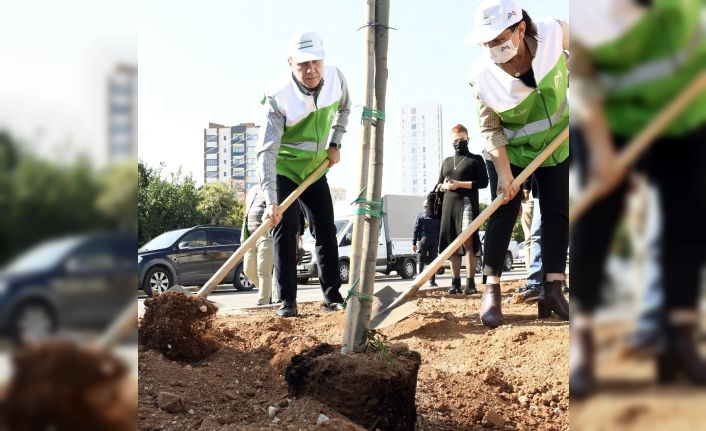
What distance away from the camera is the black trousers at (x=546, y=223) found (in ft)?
12.3

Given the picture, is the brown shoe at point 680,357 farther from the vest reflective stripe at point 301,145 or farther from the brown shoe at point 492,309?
the vest reflective stripe at point 301,145

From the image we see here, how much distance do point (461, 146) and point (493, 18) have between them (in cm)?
317

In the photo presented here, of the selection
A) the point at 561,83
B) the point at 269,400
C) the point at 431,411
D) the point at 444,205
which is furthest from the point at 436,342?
the point at 444,205

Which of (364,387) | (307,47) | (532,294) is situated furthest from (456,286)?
(364,387)

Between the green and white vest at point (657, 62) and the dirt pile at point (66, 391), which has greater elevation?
the green and white vest at point (657, 62)

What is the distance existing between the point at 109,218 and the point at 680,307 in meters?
0.51

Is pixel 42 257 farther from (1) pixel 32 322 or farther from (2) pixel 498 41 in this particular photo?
(2) pixel 498 41

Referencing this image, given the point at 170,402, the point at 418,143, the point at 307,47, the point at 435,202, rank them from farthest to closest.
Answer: the point at 418,143 < the point at 435,202 < the point at 307,47 < the point at 170,402

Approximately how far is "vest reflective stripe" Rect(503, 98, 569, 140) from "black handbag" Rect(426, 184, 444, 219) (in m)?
2.67

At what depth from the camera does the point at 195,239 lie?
12.3m

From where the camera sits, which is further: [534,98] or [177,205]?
[177,205]


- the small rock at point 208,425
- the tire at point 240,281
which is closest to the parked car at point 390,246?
the tire at point 240,281

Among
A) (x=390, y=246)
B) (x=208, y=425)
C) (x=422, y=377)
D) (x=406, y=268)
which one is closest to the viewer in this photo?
(x=208, y=425)

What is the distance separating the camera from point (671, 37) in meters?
0.55
